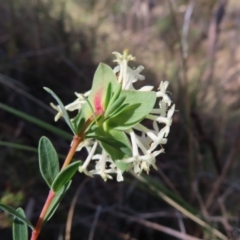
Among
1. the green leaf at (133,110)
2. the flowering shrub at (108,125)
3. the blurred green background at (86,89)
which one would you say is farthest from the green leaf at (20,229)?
the blurred green background at (86,89)

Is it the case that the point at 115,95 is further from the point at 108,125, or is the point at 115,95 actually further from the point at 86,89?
the point at 86,89

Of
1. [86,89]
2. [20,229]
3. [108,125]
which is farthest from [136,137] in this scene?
[86,89]

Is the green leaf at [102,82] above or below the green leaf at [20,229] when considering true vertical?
above

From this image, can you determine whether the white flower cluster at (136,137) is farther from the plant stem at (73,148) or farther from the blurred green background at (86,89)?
the blurred green background at (86,89)

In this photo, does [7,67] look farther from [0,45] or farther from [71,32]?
[71,32]

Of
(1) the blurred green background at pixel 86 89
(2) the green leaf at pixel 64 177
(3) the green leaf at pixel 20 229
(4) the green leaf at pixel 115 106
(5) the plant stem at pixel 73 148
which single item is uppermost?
(1) the blurred green background at pixel 86 89

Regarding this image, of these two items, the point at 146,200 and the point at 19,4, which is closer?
the point at 146,200

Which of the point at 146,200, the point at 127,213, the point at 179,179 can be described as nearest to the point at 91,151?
the point at 127,213
